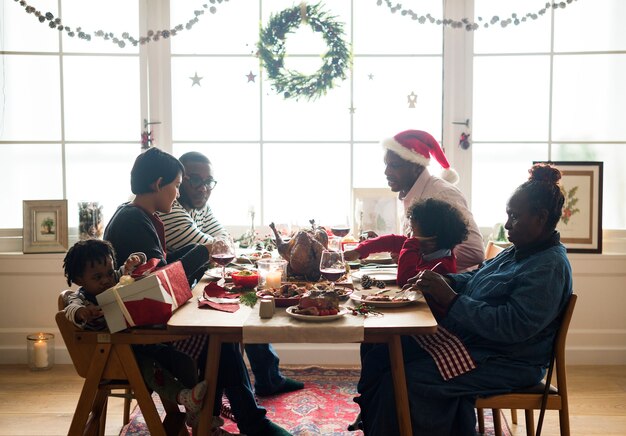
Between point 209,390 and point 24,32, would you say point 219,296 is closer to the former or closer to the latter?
point 209,390

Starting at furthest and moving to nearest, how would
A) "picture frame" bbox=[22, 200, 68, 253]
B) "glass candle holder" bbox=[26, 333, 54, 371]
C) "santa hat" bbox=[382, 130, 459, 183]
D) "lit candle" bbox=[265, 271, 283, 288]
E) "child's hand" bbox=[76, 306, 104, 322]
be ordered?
"picture frame" bbox=[22, 200, 68, 253] < "glass candle holder" bbox=[26, 333, 54, 371] < "santa hat" bbox=[382, 130, 459, 183] < "lit candle" bbox=[265, 271, 283, 288] < "child's hand" bbox=[76, 306, 104, 322]

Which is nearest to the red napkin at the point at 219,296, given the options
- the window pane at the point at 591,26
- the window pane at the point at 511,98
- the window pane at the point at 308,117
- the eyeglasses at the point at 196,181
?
the eyeglasses at the point at 196,181

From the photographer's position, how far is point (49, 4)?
13.6ft

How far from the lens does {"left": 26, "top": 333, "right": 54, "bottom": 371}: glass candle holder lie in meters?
4.02

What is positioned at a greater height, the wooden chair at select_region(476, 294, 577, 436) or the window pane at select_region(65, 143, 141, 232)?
the window pane at select_region(65, 143, 141, 232)

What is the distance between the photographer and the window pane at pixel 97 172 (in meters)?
4.27

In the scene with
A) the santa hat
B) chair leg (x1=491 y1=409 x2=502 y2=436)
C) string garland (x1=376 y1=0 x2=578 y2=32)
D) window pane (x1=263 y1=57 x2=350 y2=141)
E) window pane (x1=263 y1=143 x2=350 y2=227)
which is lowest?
chair leg (x1=491 y1=409 x2=502 y2=436)

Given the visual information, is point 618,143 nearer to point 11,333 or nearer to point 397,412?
point 397,412

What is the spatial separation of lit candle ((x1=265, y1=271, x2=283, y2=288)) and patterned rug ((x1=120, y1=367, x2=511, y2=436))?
3.03 ft

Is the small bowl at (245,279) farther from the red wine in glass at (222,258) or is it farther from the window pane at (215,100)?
the window pane at (215,100)

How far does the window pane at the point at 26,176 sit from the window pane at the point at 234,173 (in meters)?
0.73

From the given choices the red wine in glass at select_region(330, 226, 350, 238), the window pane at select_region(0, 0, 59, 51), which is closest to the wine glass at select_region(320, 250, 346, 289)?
the red wine in glass at select_region(330, 226, 350, 238)

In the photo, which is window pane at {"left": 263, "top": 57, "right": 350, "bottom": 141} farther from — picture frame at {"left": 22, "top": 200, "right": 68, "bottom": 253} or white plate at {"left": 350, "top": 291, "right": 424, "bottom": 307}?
white plate at {"left": 350, "top": 291, "right": 424, "bottom": 307}

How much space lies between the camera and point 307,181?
14.3ft
